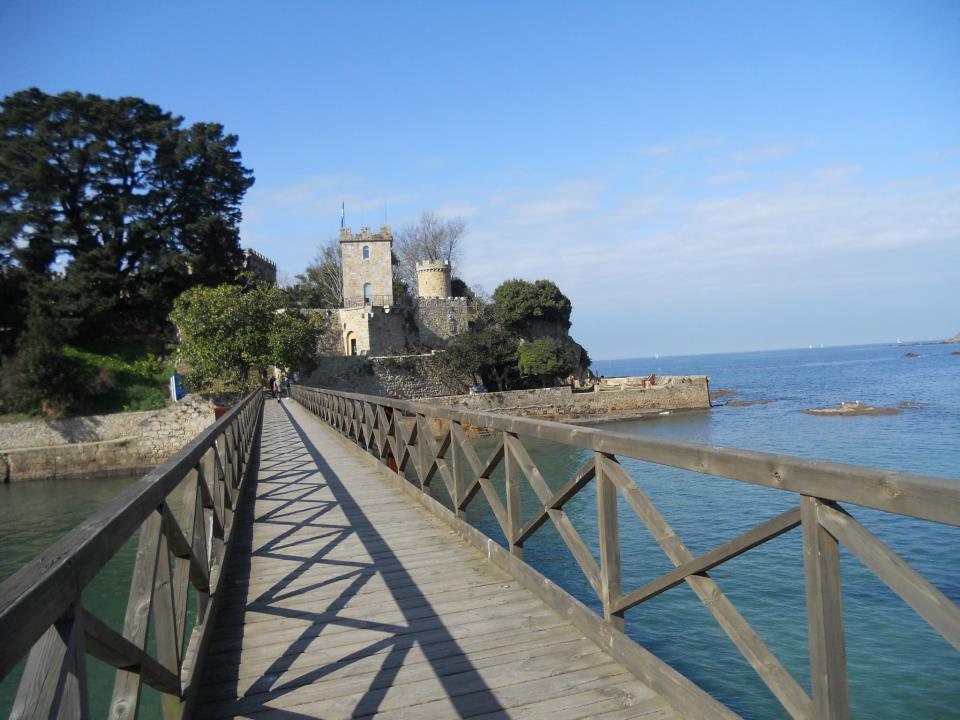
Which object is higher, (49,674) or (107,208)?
(107,208)

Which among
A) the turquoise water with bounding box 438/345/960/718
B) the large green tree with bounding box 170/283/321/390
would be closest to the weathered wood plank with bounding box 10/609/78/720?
the turquoise water with bounding box 438/345/960/718

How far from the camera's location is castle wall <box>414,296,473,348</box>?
46656 mm

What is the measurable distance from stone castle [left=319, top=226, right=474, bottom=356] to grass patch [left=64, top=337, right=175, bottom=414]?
11.9m

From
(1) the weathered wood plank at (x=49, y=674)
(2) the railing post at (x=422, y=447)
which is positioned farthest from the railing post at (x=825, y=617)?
(2) the railing post at (x=422, y=447)

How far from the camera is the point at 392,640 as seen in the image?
316 cm

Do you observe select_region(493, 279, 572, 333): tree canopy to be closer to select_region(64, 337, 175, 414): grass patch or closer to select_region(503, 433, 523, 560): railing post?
select_region(64, 337, 175, 414): grass patch

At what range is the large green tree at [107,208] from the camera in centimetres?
3064

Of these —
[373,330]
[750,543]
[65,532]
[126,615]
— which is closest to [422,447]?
[126,615]

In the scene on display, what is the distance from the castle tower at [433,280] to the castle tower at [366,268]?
4.30 meters

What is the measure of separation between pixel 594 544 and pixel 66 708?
874 cm

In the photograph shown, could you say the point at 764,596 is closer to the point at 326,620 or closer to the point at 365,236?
the point at 326,620

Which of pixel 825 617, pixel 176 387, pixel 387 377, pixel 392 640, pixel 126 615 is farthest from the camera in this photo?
pixel 387 377

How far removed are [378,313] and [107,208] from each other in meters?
16.7

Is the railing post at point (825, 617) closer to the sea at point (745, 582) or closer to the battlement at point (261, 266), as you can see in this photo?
the sea at point (745, 582)
